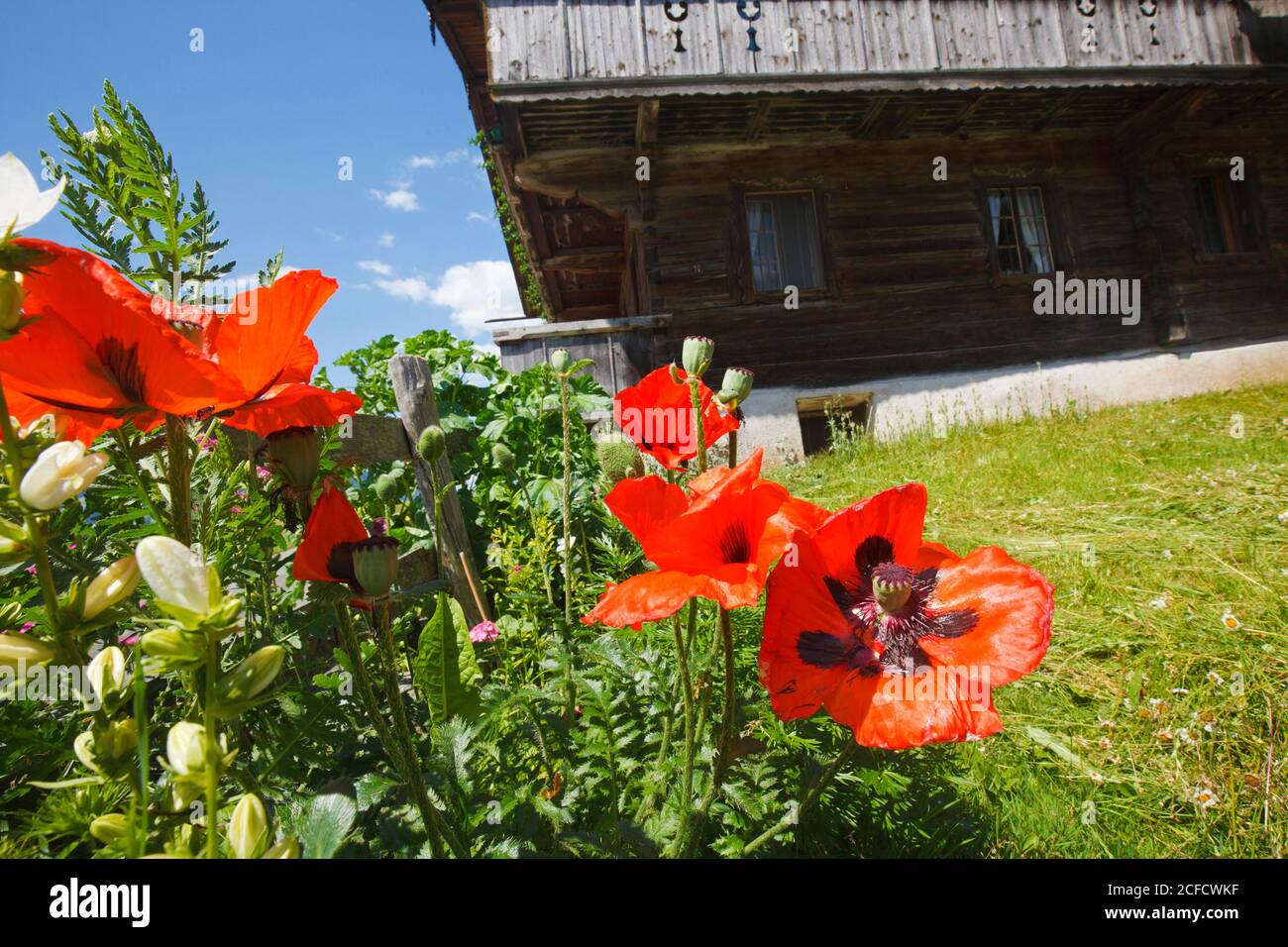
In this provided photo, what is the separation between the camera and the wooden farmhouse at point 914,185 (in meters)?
7.04

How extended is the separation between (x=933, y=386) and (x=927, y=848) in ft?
25.9

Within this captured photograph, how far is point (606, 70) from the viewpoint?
6848 millimetres

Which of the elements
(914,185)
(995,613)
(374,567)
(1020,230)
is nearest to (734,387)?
(995,613)

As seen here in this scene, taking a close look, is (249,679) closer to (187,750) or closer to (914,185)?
(187,750)

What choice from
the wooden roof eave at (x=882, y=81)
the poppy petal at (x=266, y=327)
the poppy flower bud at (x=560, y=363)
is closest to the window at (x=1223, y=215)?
the wooden roof eave at (x=882, y=81)

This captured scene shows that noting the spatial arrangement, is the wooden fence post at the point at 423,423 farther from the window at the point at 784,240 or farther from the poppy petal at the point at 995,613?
the window at the point at 784,240

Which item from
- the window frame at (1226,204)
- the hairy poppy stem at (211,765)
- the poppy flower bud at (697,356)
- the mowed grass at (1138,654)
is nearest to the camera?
the hairy poppy stem at (211,765)

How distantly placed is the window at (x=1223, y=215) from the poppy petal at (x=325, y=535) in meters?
12.0

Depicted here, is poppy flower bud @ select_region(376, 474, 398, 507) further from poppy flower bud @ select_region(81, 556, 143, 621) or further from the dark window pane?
the dark window pane

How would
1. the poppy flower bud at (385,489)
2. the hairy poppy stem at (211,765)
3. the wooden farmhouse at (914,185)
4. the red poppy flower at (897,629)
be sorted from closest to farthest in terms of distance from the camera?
the hairy poppy stem at (211,765) < the red poppy flower at (897,629) < the poppy flower bud at (385,489) < the wooden farmhouse at (914,185)

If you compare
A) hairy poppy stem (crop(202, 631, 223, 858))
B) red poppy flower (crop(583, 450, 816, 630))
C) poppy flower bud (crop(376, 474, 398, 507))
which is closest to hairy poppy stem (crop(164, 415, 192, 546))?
hairy poppy stem (crop(202, 631, 223, 858))

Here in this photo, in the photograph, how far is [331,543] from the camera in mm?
660
